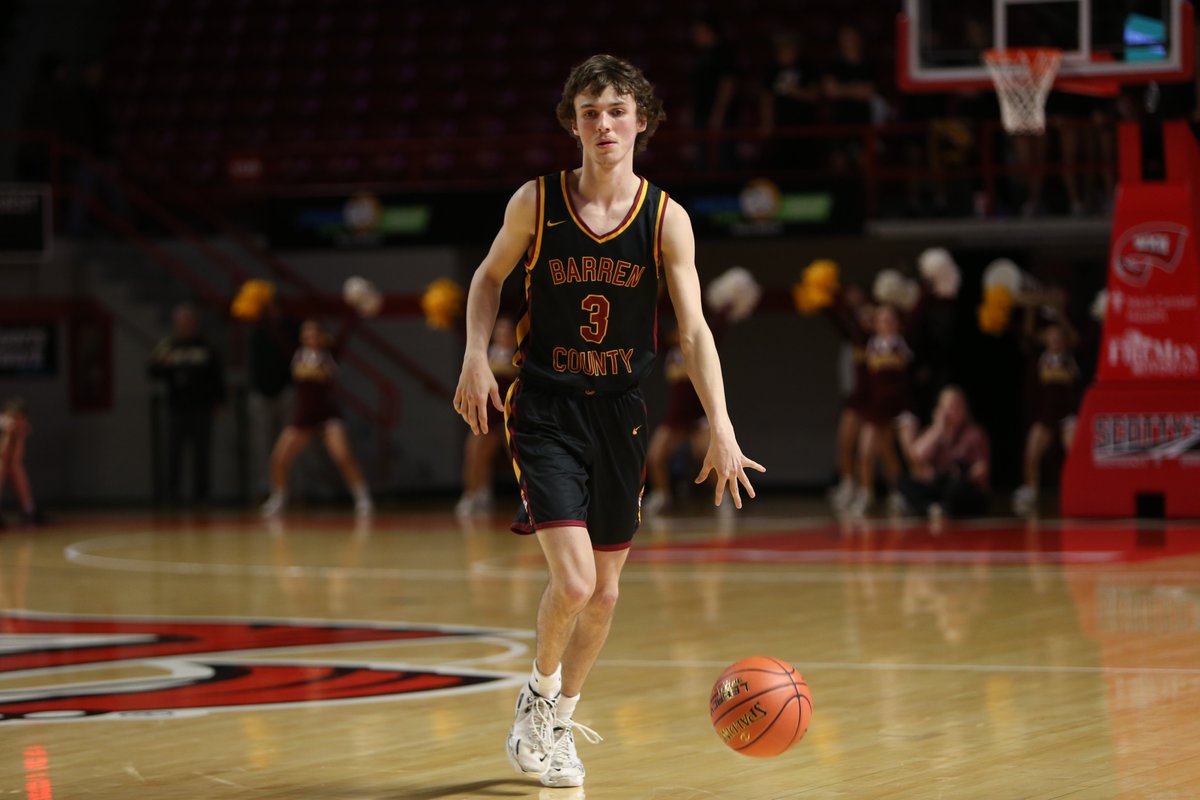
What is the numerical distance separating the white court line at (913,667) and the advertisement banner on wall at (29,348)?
15.7m

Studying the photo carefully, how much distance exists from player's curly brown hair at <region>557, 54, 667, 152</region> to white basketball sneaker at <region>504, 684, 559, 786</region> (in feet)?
5.89

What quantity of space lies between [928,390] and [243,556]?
8.95m

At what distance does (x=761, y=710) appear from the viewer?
5.75 metres

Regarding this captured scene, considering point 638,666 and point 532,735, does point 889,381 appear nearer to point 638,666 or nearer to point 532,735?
point 638,666

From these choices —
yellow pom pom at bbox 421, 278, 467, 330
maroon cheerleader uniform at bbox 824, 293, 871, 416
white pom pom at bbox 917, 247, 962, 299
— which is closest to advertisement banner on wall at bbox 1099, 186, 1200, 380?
white pom pom at bbox 917, 247, 962, 299

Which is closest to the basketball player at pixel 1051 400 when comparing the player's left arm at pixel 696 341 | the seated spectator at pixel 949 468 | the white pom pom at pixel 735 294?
the seated spectator at pixel 949 468

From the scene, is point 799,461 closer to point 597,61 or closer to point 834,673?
point 834,673

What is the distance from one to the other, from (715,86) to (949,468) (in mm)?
5764

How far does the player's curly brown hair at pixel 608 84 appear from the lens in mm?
5852

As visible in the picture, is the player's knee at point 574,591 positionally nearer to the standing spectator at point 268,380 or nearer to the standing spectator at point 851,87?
the standing spectator at point 851,87

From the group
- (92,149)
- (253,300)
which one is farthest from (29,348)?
(253,300)

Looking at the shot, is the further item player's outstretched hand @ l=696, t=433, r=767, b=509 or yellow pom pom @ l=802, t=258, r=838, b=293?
yellow pom pom @ l=802, t=258, r=838, b=293

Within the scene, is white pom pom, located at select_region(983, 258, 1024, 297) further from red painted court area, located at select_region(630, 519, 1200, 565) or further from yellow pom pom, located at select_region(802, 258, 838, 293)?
red painted court area, located at select_region(630, 519, 1200, 565)

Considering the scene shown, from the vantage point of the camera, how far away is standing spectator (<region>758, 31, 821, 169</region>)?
66.7 ft
